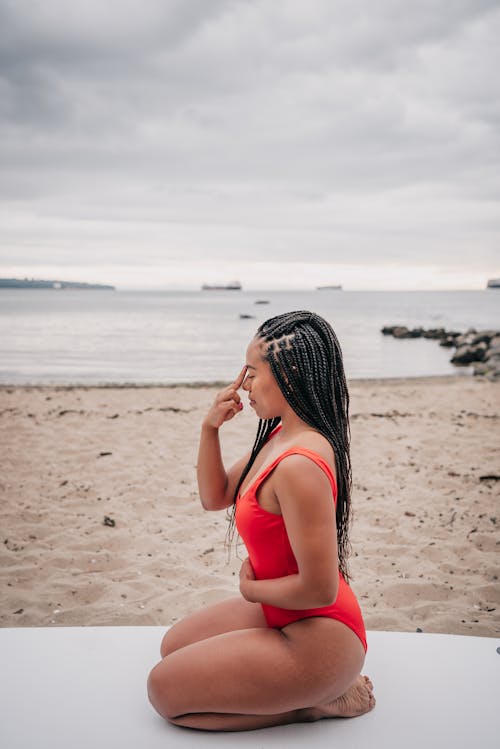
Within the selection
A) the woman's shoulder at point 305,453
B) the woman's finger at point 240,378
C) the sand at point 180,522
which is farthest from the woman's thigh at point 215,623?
the sand at point 180,522

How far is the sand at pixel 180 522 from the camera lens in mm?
3984

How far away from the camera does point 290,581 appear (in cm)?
174

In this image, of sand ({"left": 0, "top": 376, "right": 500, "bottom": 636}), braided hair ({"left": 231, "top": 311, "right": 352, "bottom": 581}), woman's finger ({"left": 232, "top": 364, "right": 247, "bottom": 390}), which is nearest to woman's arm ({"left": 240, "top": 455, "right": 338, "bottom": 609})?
braided hair ({"left": 231, "top": 311, "right": 352, "bottom": 581})

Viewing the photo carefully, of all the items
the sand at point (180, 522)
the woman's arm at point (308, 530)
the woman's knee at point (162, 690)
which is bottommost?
the sand at point (180, 522)

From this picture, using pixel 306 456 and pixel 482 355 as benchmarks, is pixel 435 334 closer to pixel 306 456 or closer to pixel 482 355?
pixel 482 355

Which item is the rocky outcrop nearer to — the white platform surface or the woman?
the white platform surface

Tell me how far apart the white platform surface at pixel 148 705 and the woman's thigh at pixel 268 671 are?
0.14m

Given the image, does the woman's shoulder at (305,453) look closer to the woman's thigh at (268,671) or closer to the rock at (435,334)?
the woman's thigh at (268,671)

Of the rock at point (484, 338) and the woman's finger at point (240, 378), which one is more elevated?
the woman's finger at point (240, 378)

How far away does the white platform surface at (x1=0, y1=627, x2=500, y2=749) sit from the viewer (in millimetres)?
1883

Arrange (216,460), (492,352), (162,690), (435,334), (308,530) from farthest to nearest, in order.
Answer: (435,334), (492,352), (216,460), (162,690), (308,530)

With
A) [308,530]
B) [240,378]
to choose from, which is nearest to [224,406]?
[240,378]

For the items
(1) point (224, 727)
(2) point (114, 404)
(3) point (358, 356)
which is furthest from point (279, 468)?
(3) point (358, 356)

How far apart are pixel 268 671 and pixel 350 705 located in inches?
15.7
